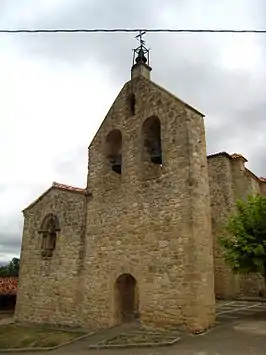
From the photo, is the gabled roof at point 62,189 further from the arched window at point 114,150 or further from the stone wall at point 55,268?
the arched window at point 114,150

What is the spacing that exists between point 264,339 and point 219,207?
36.7 feet

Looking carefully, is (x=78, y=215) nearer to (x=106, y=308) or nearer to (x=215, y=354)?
(x=106, y=308)

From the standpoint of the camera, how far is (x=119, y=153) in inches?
590

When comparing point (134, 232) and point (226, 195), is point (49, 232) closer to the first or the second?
point (134, 232)

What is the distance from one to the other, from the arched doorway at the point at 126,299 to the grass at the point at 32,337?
155cm

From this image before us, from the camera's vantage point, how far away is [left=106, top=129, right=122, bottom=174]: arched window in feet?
47.9

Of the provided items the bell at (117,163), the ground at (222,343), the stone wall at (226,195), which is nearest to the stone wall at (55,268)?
the bell at (117,163)

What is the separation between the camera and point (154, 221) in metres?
11.7

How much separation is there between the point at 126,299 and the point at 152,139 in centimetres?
609

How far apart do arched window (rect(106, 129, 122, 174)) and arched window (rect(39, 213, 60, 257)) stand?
3.80 m

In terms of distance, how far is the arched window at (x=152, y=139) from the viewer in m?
13.2

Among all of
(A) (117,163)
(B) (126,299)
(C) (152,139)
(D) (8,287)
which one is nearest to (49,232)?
(A) (117,163)

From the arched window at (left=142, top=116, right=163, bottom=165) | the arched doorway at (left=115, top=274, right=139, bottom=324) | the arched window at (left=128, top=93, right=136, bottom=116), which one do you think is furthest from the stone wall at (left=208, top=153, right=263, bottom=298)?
the arched window at (left=128, top=93, right=136, bottom=116)

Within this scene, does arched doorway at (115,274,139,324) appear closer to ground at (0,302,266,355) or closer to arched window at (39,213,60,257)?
ground at (0,302,266,355)
